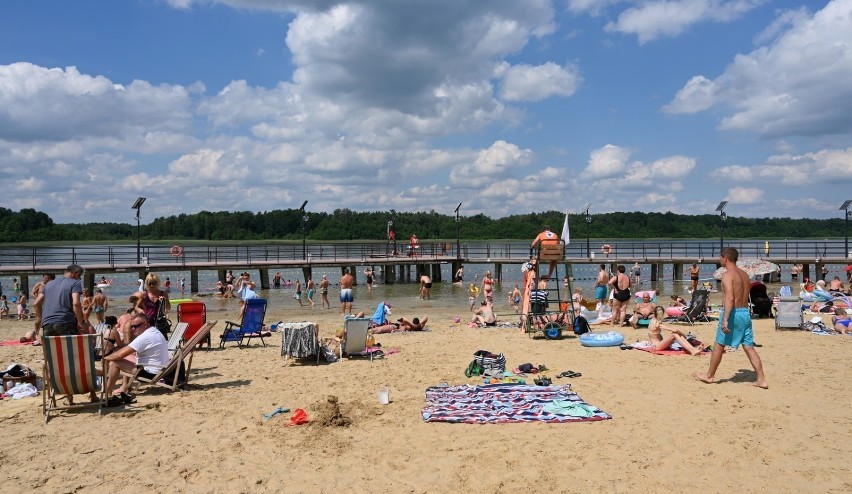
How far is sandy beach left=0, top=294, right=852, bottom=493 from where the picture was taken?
14.0 ft

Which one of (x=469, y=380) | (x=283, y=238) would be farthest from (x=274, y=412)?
(x=283, y=238)

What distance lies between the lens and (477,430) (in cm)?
532

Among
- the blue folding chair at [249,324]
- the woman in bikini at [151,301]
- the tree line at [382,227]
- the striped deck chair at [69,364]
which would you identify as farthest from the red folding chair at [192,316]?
the tree line at [382,227]

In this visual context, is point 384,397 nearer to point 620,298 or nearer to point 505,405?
point 505,405

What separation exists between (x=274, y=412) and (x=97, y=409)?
186 cm

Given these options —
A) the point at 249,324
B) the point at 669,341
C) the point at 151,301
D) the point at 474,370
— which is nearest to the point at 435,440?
the point at 474,370

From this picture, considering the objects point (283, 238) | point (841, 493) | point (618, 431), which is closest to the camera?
point (841, 493)

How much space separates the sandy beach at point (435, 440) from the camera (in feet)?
14.0

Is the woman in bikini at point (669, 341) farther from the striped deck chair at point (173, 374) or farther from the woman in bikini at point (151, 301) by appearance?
the woman in bikini at point (151, 301)

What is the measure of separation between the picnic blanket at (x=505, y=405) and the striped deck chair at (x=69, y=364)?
3.25m

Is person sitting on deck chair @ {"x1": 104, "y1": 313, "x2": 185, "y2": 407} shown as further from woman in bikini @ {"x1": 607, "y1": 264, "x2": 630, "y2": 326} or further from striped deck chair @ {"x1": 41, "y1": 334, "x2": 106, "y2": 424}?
woman in bikini @ {"x1": 607, "y1": 264, "x2": 630, "y2": 326}

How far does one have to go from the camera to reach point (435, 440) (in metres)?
5.10

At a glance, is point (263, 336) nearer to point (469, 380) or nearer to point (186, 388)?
point (186, 388)

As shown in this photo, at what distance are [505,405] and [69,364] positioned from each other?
167 inches
